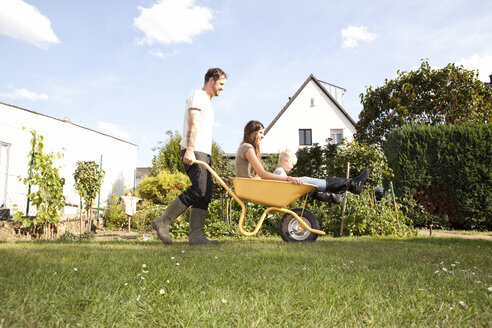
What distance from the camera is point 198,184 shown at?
3.36 metres

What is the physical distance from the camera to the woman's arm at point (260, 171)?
338cm

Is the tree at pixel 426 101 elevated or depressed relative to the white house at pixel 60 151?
elevated

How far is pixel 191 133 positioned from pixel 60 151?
6415mm

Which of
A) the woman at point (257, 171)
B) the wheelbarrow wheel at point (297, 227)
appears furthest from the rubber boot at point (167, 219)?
the wheelbarrow wheel at point (297, 227)

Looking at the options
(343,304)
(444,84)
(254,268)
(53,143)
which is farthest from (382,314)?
(444,84)

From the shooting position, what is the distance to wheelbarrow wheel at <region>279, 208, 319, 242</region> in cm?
369

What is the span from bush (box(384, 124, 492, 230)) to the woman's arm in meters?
4.87

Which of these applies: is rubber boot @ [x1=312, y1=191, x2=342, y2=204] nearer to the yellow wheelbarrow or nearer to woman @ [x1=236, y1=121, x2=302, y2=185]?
the yellow wheelbarrow

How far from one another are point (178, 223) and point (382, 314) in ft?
13.3

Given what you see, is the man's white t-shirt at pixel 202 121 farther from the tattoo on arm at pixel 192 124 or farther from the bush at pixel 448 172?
the bush at pixel 448 172

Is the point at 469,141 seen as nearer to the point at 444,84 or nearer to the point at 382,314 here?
the point at 444,84

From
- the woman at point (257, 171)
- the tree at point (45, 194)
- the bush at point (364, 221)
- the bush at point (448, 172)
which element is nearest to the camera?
the woman at point (257, 171)

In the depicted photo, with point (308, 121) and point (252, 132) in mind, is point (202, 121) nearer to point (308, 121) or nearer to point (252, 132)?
point (252, 132)

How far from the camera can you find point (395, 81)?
1049 centimetres
